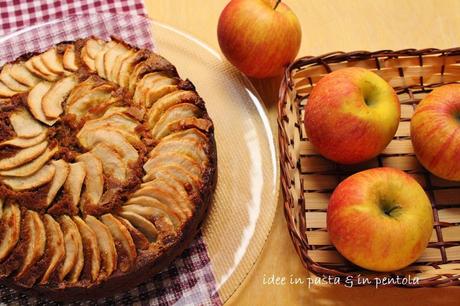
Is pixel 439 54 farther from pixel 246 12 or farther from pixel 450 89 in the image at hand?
pixel 246 12

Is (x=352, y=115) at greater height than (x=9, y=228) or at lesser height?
greater

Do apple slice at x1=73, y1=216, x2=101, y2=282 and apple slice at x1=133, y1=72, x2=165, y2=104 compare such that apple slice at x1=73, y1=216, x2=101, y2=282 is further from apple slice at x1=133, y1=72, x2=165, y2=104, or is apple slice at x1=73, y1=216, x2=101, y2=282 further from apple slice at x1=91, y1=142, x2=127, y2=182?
apple slice at x1=133, y1=72, x2=165, y2=104

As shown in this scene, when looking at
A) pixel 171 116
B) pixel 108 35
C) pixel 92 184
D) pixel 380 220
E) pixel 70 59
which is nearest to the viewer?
pixel 380 220

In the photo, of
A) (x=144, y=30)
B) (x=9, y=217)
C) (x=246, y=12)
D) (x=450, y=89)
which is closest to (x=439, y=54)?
(x=450, y=89)

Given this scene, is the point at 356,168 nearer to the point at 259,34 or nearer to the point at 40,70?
the point at 259,34

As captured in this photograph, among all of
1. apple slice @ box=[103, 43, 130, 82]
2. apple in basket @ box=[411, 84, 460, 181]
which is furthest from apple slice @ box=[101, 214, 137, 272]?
apple in basket @ box=[411, 84, 460, 181]

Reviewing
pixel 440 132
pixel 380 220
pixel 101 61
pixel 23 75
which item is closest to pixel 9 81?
pixel 23 75
